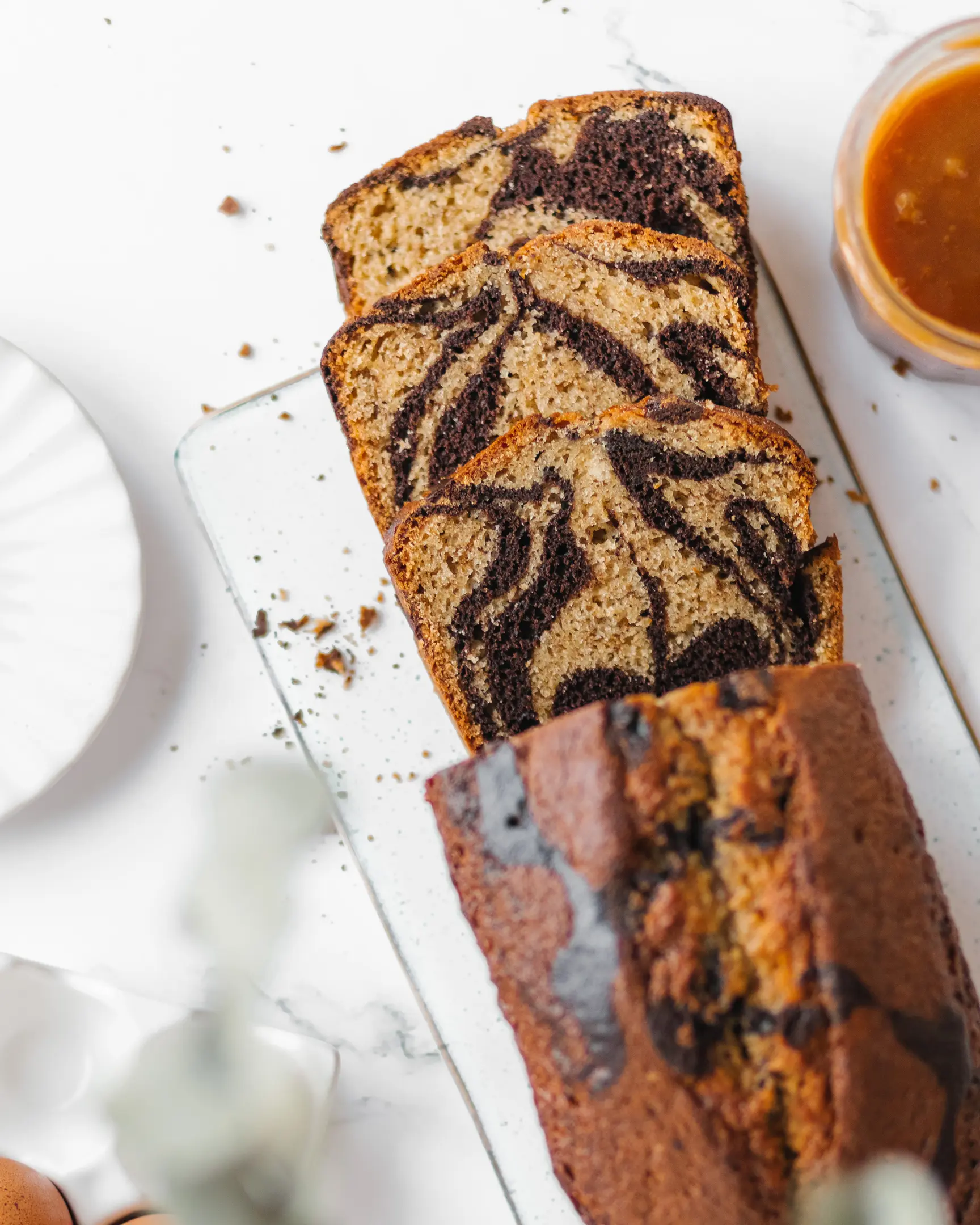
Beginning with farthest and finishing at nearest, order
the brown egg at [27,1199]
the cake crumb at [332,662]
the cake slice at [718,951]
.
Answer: the cake crumb at [332,662] < the brown egg at [27,1199] < the cake slice at [718,951]

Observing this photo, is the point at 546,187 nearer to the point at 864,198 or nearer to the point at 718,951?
the point at 864,198

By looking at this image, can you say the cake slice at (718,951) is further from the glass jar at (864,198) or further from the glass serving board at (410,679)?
the glass jar at (864,198)

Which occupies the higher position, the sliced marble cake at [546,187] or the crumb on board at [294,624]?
the sliced marble cake at [546,187]

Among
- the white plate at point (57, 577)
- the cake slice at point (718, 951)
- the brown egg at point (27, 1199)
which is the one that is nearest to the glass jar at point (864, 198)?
the cake slice at point (718, 951)

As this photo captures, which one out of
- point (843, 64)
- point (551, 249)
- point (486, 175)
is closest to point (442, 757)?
point (551, 249)

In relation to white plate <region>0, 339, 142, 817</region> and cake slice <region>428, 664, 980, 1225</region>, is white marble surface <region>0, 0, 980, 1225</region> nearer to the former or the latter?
white plate <region>0, 339, 142, 817</region>

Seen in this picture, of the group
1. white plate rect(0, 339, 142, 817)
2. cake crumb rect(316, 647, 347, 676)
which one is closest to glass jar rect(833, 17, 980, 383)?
cake crumb rect(316, 647, 347, 676)
